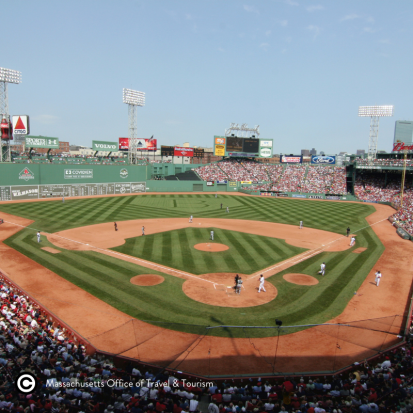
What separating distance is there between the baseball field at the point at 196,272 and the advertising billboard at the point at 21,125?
779 inches

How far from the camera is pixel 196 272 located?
2023cm

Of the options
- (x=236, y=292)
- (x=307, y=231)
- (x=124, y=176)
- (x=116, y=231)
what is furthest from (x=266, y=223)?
(x=124, y=176)

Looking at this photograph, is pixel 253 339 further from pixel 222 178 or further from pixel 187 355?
pixel 222 178

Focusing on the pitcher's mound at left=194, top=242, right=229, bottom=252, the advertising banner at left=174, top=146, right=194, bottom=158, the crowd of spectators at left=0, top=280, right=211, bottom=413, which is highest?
the advertising banner at left=174, top=146, right=194, bottom=158

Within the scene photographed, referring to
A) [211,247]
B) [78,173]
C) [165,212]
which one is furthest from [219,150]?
[211,247]

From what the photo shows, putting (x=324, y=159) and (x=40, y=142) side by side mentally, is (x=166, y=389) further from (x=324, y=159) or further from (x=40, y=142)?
(x=324, y=159)

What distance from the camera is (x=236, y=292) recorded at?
17219mm

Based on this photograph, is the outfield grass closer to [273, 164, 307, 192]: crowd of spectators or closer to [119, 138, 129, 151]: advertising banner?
[273, 164, 307, 192]: crowd of spectators

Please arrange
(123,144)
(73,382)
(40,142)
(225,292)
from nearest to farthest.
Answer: (73,382), (225,292), (40,142), (123,144)

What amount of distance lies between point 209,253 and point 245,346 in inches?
489

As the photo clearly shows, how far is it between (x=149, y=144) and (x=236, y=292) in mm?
72074

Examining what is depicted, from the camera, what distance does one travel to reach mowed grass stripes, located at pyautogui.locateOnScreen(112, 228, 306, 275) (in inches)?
851

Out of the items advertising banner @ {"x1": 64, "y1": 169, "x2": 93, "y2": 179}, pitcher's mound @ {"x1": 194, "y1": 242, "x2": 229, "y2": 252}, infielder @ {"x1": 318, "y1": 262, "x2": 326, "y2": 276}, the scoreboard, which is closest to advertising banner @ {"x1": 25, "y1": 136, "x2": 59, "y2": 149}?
advertising banner @ {"x1": 64, "y1": 169, "x2": 93, "y2": 179}

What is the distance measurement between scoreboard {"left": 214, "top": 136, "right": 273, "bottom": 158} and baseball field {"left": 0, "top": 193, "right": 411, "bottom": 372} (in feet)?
153
